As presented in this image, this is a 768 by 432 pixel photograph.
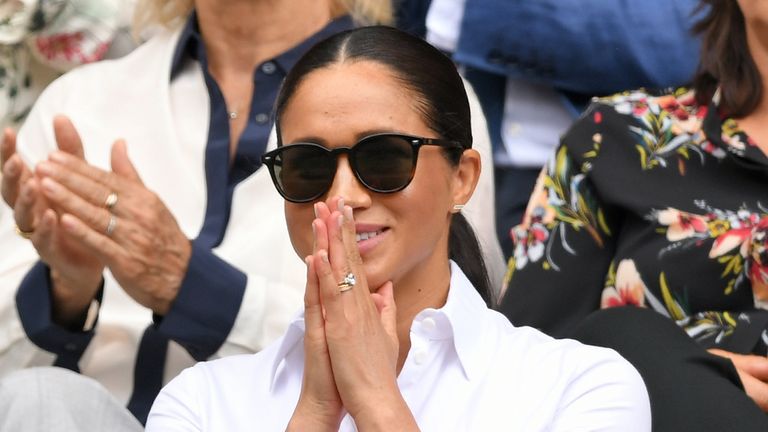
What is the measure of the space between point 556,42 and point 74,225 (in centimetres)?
129

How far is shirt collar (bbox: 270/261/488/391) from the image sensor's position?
7.11 feet

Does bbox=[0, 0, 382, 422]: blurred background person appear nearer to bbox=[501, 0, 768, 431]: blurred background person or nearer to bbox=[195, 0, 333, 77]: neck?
bbox=[195, 0, 333, 77]: neck

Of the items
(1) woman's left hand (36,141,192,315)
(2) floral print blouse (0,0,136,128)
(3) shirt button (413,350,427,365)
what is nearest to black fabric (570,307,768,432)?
(3) shirt button (413,350,427,365)

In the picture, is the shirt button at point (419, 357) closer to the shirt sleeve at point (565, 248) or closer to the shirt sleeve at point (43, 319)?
the shirt sleeve at point (565, 248)

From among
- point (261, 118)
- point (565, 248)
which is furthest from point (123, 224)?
point (565, 248)

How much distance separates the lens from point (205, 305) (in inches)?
112

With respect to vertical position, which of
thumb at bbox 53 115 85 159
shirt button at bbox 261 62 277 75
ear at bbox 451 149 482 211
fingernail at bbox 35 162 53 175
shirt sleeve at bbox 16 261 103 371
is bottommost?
shirt sleeve at bbox 16 261 103 371

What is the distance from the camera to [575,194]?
3.05m

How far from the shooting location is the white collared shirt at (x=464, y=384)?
208 cm

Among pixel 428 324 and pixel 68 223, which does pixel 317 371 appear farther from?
pixel 68 223

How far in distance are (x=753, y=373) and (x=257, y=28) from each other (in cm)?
143

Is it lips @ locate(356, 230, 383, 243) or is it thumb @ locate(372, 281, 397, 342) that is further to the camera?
lips @ locate(356, 230, 383, 243)

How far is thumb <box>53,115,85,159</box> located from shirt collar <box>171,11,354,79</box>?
2.14 ft

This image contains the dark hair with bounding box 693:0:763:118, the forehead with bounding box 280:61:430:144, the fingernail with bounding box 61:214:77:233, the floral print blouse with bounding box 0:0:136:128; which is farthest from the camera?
the floral print blouse with bounding box 0:0:136:128
